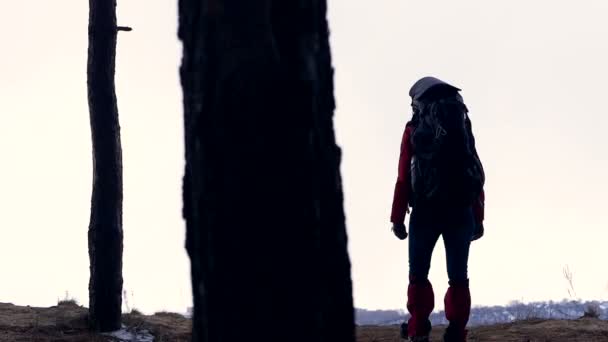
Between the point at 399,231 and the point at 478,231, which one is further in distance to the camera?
the point at 478,231

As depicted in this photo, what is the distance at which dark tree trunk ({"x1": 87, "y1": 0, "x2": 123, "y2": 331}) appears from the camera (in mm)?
10375

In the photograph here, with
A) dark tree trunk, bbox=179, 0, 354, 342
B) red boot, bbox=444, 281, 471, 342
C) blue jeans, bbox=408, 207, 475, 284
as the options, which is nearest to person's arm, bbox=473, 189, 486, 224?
blue jeans, bbox=408, 207, 475, 284

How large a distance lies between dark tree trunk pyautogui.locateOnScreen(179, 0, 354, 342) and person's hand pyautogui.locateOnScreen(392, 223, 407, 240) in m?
3.77

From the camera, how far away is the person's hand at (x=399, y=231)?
666 cm

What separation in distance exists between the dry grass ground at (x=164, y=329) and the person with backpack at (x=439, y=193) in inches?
116

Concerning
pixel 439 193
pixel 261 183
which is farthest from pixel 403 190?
pixel 261 183

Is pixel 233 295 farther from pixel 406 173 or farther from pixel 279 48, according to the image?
pixel 406 173

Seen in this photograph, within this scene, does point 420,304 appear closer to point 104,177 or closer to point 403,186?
point 403,186

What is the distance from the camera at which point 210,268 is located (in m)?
2.84

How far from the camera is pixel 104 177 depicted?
10445mm

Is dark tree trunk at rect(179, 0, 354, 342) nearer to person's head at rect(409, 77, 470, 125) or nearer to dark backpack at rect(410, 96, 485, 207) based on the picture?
dark backpack at rect(410, 96, 485, 207)

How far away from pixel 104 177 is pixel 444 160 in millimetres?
5139

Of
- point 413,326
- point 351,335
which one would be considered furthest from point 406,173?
point 351,335

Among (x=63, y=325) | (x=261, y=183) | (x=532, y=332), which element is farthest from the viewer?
(x=63, y=325)
